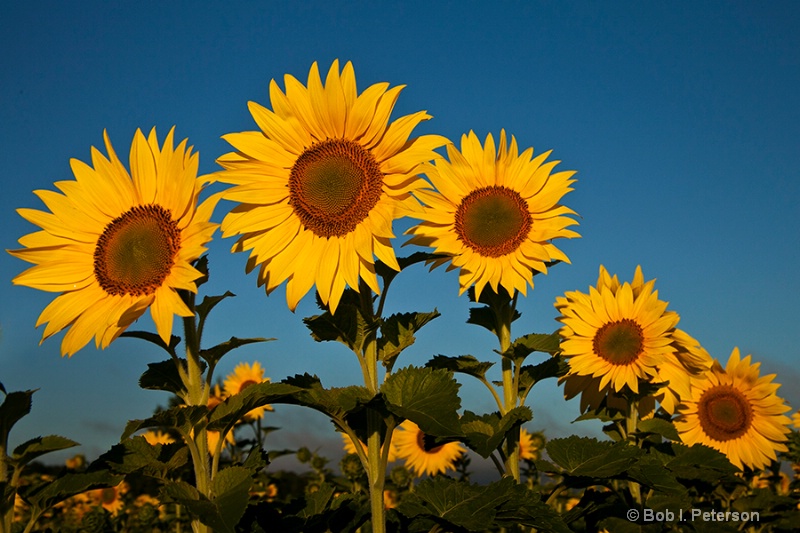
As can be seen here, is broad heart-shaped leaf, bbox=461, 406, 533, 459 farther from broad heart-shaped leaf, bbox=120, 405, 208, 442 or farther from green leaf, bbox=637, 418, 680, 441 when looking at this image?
green leaf, bbox=637, 418, 680, 441

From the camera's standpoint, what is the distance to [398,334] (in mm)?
4137

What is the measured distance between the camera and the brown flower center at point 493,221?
5645 millimetres

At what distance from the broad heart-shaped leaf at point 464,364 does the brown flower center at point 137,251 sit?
2.23 meters

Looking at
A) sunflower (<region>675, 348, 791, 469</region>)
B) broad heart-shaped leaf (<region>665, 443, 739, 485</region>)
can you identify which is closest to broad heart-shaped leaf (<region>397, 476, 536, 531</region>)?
broad heart-shaped leaf (<region>665, 443, 739, 485</region>)

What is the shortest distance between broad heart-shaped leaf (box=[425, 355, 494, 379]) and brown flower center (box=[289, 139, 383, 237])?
1.58 metres

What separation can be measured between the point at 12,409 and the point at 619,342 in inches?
192

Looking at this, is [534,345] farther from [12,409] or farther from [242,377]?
[242,377]

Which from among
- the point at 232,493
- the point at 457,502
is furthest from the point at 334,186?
the point at 457,502

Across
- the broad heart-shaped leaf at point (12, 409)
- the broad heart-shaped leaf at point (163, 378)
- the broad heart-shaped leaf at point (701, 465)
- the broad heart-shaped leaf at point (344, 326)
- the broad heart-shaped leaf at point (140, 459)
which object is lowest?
the broad heart-shaped leaf at point (140, 459)

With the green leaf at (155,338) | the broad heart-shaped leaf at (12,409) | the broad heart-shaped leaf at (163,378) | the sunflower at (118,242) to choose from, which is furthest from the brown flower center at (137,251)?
the broad heart-shaped leaf at (12,409)

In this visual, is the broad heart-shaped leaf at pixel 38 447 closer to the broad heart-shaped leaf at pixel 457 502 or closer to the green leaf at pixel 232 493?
the green leaf at pixel 232 493

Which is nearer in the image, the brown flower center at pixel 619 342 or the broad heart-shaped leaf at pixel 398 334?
the broad heart-shaped leaf at pixel 398 334

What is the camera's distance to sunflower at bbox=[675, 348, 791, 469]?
818 centimetres

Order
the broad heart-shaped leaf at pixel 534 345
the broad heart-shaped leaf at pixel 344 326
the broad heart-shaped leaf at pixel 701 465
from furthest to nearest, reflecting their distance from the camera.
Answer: the broad heart-shaped leaf at pixel 701 465, the broad heart-shaped leaf at pixel 534 345, the broad heart-shaped leaf at pixel 344 326
